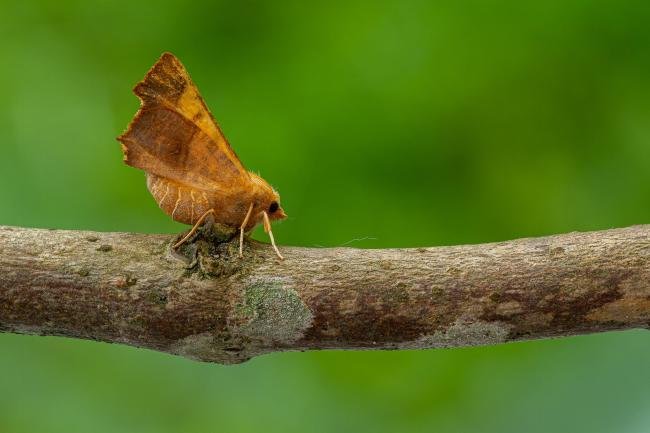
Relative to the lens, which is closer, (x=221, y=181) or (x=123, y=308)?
(x=123, y=308)

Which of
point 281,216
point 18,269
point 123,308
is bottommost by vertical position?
point 123,308

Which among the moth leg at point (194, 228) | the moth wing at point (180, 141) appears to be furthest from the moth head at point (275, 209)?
the moth leg at point (194, 228)

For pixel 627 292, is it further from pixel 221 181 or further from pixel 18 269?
pixel 18 269

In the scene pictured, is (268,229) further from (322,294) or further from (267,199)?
(322,294)

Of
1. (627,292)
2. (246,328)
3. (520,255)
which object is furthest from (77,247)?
(627,292)

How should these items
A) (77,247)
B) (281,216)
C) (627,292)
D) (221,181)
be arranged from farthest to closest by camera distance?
(281,216)
(221,181)
(77,247)
(627,292)

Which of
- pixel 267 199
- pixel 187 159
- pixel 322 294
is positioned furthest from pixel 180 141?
pixel 322 294

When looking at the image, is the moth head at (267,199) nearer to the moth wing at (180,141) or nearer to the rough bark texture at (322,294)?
the moth wing at (180,141)
